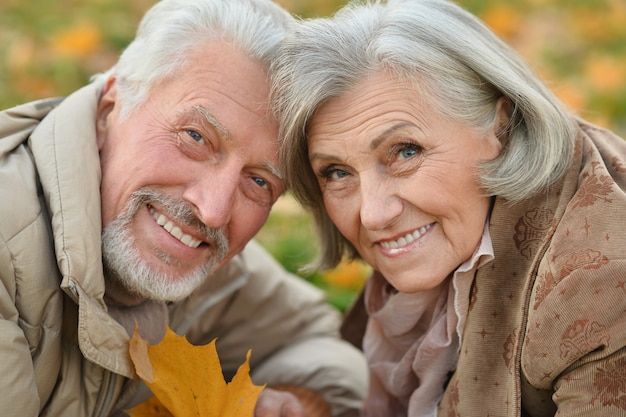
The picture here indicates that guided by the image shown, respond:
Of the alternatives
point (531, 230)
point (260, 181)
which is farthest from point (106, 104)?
point (531, 230)

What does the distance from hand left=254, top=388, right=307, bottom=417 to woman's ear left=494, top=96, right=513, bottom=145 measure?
1.20m

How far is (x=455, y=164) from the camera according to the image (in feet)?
8.11

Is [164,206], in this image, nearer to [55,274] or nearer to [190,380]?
[55,274]

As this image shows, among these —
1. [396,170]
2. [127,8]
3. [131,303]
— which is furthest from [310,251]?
[127,8]

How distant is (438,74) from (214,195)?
811mm

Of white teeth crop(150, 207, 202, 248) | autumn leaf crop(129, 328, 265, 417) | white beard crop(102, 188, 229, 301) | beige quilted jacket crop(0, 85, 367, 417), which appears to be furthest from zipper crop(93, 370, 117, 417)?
white teeth crop(150, 207, 202, 248)

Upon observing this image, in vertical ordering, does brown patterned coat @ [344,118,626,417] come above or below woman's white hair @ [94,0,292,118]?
below

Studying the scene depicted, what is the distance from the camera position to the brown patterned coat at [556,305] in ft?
7.09

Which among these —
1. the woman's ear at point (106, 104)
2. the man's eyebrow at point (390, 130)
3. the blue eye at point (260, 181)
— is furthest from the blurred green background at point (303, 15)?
the man's eyebrow at point (390, 130)

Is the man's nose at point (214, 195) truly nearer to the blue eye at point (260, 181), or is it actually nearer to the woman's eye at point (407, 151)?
the blue eye at point (260, 181)

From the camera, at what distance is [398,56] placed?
8.02 ft

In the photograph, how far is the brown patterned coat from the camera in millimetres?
2160

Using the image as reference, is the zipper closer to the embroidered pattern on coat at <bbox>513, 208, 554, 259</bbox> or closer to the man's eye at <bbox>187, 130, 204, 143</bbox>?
the man's eye at <bbox>187, 130, 204, 143</bbox>

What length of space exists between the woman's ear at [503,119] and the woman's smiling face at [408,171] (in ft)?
0.15
